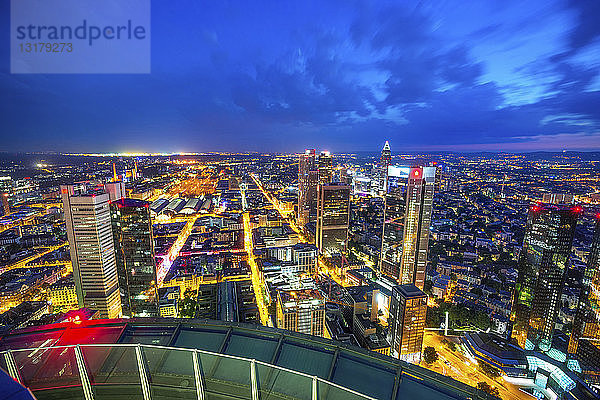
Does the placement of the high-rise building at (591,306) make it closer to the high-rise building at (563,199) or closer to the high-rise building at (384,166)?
the high-rise building at (563,199)

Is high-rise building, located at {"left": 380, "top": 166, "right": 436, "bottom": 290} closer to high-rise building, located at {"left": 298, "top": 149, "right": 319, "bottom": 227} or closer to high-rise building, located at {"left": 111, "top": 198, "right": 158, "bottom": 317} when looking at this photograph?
high-rise building, located at {"left": 298, "top": 149, "right": 319, "bottom": 227}

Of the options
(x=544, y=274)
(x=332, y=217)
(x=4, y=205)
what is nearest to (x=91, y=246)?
(x=332, y=217)

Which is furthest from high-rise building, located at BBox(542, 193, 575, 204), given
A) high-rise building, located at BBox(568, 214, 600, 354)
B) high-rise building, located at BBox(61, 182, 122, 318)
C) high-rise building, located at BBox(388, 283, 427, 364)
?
high-rise building, located at BBox(61, 182, 122, 318)

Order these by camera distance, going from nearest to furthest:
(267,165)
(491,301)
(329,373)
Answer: (329,373), (491,301), (267,165)

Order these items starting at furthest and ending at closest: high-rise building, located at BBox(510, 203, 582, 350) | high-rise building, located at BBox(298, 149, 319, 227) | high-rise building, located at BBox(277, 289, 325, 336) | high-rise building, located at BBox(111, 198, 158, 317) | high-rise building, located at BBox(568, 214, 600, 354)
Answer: high-rise building, located at BBox(298, 149, 319, 227) < high-rise building, located at BBox(510, 203, 582, 350) < high-rise building, located at BBox(111, 198, 158, 317) < high-rise building, located at BBox(277, 289, 325, 336) < high-rise building, located at BBox(568, 214, 600, 354)

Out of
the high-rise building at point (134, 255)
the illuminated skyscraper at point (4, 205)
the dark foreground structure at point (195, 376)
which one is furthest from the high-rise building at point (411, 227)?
the illuminated skyscraper at point (4, 205)

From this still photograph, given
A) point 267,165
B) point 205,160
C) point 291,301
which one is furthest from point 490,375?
point 205,160

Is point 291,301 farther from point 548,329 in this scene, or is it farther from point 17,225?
point 17,225
